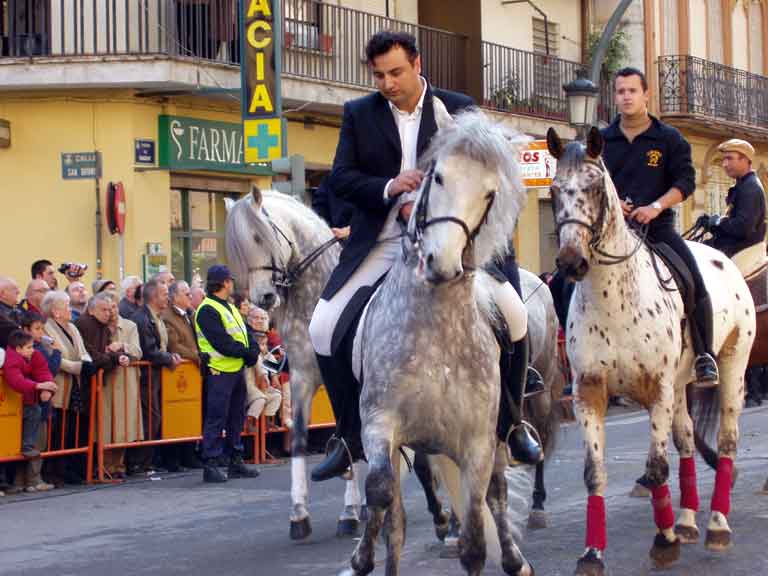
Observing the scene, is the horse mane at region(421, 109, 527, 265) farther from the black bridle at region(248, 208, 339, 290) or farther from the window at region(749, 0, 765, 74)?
the window at region(749, 0, 765, 74)

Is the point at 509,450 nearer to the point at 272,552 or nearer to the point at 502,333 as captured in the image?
the point at 502,333

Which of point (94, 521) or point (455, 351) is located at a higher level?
Result: point (455, 351)

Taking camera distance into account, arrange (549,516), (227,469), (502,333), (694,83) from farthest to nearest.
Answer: (694,83)
(227,469)
(549,516)
(502,333)

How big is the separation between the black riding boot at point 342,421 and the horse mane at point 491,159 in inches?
51.3

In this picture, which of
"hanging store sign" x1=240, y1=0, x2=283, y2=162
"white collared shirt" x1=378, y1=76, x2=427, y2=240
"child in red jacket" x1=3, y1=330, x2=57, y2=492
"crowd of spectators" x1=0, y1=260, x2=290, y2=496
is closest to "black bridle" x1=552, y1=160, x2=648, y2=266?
"white collared shirt" x1=378, y1=76, x2=427, y2=240

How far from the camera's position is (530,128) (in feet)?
99.4

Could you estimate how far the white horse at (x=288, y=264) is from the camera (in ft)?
35.9

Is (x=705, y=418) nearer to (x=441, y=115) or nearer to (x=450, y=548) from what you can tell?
(x=450, y=548)

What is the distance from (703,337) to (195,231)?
49.9 feet

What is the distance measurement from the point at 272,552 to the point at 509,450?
Answer: 2.61 m

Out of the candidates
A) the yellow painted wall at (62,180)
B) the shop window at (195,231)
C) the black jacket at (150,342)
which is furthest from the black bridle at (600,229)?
the shop window at (195,231)

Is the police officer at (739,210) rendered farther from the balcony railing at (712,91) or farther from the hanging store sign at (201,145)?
the balcony railing at (712,91)

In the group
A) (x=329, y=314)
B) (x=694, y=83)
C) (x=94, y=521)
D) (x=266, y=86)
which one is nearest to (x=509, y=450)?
(x=329, y=314)

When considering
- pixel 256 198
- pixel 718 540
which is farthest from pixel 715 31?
pixel 718 540
